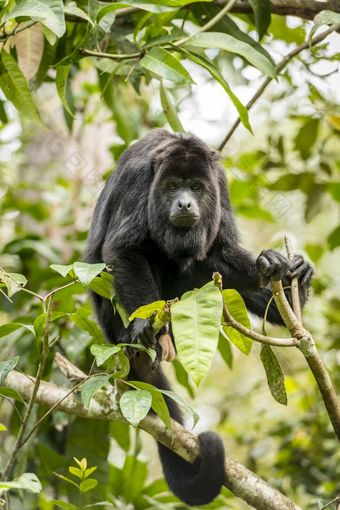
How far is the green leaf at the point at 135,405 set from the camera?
201cm

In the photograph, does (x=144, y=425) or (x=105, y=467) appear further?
(x=105, y=467)

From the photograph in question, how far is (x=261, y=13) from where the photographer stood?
124 inches

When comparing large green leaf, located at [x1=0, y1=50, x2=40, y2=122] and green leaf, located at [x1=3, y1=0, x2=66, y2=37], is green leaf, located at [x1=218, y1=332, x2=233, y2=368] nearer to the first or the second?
large green leaf, located at [x1=0, y1=50, x2=40, y2=122]

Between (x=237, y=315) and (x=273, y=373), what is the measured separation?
37 centimetres

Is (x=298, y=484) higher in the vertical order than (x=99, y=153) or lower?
lower

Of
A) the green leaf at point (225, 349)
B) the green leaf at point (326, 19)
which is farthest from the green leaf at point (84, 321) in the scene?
the green leaf at point (326, 19)

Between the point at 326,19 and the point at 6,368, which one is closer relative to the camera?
the point at 6,368

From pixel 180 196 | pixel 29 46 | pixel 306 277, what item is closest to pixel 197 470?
pixel 306 277

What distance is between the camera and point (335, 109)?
14.7ft

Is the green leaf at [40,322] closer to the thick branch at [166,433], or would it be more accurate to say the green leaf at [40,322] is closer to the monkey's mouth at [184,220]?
the thick branch at [166,433]

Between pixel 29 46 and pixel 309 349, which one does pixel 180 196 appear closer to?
pixel 29 46

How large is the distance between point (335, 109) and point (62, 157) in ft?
11.0

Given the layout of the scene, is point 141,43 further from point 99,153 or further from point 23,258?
point 99,153

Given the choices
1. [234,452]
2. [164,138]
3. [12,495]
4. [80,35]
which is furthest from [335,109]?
[234,452]
